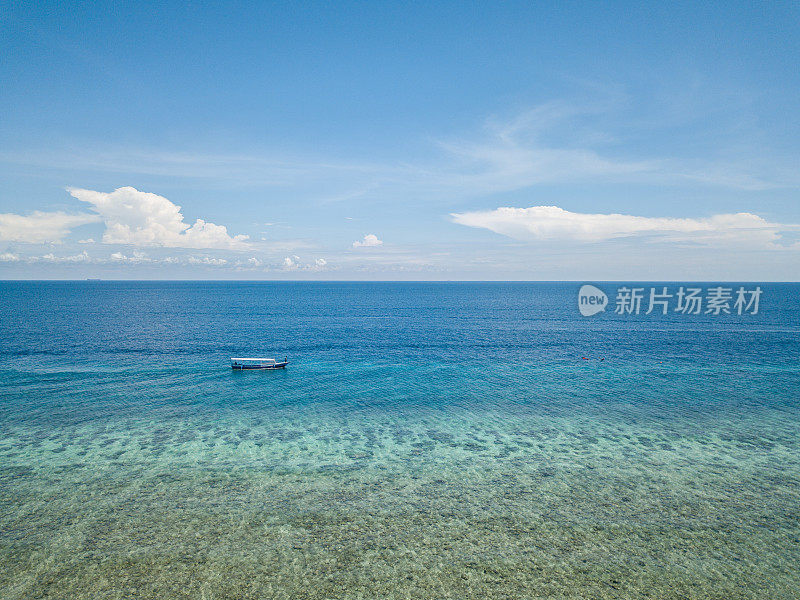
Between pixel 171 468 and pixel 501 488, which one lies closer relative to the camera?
pixel 501 488

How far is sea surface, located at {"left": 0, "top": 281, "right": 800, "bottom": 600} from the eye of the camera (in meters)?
19.0

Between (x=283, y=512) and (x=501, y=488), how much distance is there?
13.6m

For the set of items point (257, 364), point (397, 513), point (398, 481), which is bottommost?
point (257, 364)

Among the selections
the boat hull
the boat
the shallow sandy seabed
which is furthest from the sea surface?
the boat

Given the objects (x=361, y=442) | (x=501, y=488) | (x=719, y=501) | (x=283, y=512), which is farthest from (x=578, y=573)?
(x=361, y=442)

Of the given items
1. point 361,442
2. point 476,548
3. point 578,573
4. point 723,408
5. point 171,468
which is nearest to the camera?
point 578,573

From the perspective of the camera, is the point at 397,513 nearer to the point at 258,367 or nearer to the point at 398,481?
the point at 398,481

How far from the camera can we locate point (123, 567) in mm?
19297

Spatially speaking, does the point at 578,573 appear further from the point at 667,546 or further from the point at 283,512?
the point at 283,512

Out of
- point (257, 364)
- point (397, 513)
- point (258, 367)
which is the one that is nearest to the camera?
point (397, 513)

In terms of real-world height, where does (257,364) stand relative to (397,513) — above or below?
below

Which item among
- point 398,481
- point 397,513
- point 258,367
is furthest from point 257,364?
point 397,513

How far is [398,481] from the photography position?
91.2 ft

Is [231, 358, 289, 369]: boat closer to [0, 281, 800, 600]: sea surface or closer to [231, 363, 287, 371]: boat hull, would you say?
[231, 363, 287, 371]: boat hull
